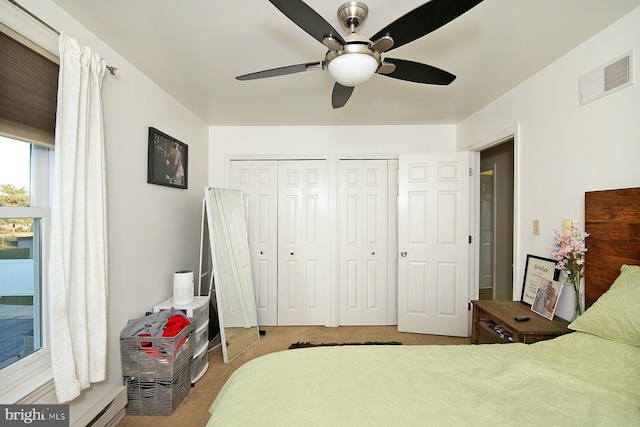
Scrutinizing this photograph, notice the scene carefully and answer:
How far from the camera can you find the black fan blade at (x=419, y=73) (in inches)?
55.9

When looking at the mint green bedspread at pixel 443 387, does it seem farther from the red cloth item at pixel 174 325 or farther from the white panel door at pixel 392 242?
the white panel door at pixel 392 242

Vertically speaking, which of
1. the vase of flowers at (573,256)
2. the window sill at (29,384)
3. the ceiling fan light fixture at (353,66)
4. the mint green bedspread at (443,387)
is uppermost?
the ceiling fan light fixture at (353,66)

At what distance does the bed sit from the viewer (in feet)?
3.10

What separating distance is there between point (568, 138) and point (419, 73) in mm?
1211

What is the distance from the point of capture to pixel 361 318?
348cm

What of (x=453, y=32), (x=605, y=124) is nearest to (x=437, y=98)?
(x=453, y=32)

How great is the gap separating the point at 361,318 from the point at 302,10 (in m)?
3.23

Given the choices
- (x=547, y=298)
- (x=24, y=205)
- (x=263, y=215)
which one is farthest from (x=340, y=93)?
(x=263, y=215)

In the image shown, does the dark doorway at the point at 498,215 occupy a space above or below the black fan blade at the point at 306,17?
below

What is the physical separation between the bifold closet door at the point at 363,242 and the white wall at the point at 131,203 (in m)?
1.83

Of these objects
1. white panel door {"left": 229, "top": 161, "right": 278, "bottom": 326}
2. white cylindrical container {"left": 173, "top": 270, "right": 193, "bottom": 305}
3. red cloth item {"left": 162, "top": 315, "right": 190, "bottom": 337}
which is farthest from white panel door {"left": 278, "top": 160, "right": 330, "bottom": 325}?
red cloth item {"left": 162, "top": 315, "right": 190, "bottom": 337}

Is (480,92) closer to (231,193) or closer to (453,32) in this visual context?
(453,32)

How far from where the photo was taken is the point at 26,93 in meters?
1.35

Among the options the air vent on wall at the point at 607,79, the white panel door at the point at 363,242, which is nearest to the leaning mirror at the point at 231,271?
the white panel door at the point at 363,242
